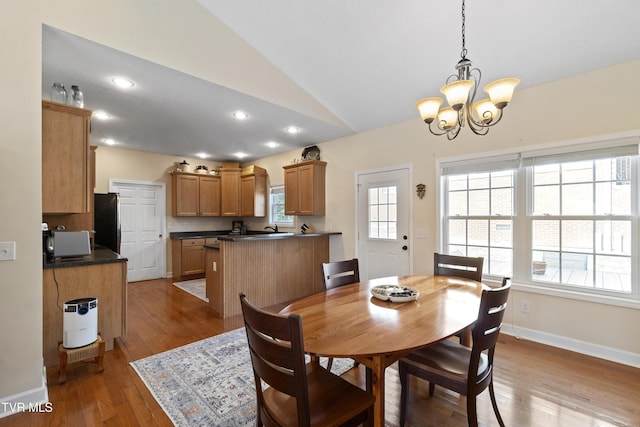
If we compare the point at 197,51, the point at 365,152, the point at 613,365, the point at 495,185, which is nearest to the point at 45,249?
the point at 197,51

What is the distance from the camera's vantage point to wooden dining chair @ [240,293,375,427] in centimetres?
104

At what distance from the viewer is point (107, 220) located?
4.16 m

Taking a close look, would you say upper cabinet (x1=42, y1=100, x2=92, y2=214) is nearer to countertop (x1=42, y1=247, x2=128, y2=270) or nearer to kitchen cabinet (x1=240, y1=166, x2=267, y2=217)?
countertop (x1=42, y1=247, x2=128, y2=270)

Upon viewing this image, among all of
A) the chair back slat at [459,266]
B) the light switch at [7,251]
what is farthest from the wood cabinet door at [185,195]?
the chair back slat at [459,266]

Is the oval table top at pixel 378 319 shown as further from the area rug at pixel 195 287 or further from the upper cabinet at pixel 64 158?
the area rug at pixel 195 287

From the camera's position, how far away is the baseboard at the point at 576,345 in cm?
A: 244

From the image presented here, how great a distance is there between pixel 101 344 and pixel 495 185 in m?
4.16

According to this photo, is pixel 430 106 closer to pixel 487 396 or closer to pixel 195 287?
pixel 487 396

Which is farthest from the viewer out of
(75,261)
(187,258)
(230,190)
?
(230,190)

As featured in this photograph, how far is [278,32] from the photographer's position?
281 centimetres

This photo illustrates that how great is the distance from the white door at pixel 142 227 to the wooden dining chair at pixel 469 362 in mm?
5506

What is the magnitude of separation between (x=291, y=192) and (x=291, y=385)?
422 cm

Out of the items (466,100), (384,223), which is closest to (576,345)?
(384,223)

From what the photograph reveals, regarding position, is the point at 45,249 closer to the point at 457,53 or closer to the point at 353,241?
the point at 353,241
